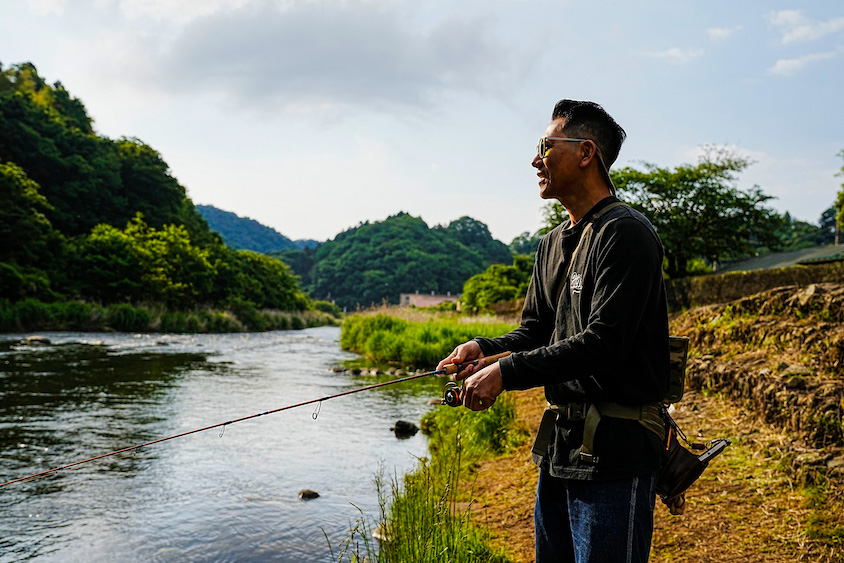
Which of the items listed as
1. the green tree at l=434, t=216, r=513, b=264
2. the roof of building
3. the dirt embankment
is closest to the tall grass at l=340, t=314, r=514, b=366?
the dirt embankment

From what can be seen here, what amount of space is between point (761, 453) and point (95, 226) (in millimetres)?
51826

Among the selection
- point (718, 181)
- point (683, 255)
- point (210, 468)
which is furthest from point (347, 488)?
point (718, 181)

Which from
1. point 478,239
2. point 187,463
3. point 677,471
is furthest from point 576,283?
point 478,239

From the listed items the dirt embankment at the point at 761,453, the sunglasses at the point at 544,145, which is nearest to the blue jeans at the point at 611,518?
the sunglasses at the point at 544,145

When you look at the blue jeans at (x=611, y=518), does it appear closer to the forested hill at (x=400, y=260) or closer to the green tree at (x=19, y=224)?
the green tree at (x=19, y=224)

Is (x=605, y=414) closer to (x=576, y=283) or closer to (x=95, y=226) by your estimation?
(x=576, y=283)

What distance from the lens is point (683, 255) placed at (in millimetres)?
24672

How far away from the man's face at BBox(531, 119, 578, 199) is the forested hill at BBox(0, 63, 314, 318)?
30759 millimetres

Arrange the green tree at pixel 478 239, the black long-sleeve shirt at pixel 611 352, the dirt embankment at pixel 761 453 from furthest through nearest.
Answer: the green tree at pixel 478 239, the dirt embankment at pixel 761 453, the black long-sleeve shirt at pixel 611 352

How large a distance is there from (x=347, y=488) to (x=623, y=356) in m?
5.25

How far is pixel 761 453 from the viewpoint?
4715mm

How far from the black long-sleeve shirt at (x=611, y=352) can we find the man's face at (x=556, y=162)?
0.73ft

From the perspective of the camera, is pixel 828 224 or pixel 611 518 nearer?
pixel 611 518

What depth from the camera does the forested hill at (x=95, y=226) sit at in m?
33.7
